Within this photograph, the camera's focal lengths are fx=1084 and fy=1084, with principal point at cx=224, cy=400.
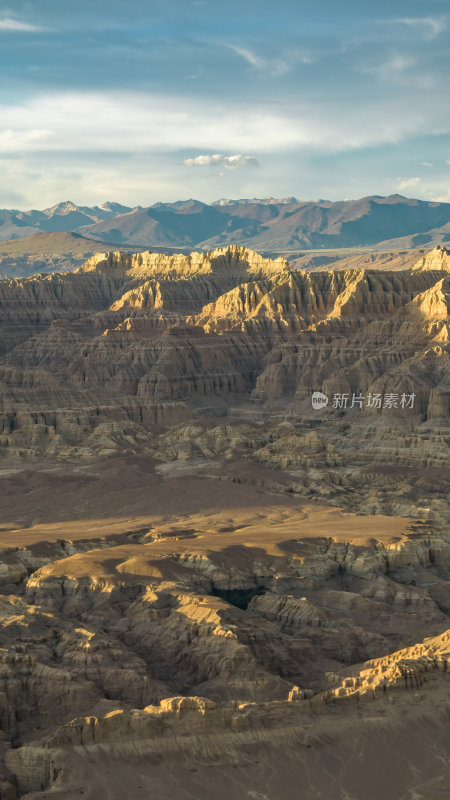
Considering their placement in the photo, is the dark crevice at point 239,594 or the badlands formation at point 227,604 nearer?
the badlands formation at point 227,604

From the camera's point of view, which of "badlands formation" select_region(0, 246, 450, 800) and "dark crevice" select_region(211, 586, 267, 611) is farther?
"dark crevice" select_region(211, 586, 267, 611)

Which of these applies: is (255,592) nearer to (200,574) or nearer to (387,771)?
(200,574)

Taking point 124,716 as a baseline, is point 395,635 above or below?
below

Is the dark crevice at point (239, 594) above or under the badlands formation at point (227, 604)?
under

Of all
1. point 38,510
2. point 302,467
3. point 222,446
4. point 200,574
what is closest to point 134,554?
point 200,574

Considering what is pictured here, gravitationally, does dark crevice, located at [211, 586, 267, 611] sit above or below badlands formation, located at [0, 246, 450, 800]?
below

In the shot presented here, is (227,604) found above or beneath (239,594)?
above

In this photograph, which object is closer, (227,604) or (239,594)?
(227,604)

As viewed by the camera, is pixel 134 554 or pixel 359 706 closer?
pixel 359 706
